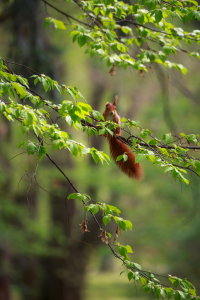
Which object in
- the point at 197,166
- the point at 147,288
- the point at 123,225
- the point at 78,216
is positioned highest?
the point at 197,166

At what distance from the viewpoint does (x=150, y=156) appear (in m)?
1.86

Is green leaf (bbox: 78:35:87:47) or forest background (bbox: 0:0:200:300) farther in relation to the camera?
forest background (bbox: 0:0:200:300)

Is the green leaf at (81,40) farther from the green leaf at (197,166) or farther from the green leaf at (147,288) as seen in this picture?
the green leaf at (147,288)

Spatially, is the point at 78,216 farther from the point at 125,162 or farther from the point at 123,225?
the point at 123,225

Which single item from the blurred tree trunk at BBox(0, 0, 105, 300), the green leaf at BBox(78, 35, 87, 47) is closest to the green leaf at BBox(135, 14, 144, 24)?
the green leaf at BBox(78, 35, 87, 47)

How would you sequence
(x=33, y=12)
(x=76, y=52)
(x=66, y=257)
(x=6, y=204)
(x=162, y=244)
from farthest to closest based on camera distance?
(x=76, y=52), (x=162, y=244), (x=66, y=257), (x=6, y=204), (x=33, y=12)

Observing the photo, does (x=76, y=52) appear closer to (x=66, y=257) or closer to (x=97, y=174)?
(x=97, y=174)

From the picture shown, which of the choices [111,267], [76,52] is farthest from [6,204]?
[111,267]

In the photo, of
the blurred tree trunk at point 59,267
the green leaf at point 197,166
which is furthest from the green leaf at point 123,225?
the blurred tree trunk at point 59,267

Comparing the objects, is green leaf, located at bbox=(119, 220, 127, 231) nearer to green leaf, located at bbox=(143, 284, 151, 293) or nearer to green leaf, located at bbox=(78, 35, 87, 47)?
green leaf, located at bbox=(143, 284, 151, 293)

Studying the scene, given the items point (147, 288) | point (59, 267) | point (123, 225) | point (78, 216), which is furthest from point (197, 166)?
point (59, 267)

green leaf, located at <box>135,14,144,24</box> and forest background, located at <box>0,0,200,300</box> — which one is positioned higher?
green leaf, located at <box>135,14,144,24</box>

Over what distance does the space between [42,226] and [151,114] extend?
4425 mm

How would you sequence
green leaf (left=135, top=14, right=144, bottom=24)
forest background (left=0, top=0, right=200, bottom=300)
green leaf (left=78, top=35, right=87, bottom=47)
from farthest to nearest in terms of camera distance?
forest background (left=0, top=0, right=200, bottom=300) → green leaf (left=135, top=14, right=144, bottom=24) → green leaf (left=78, top=35, right=87, bottom=47)
